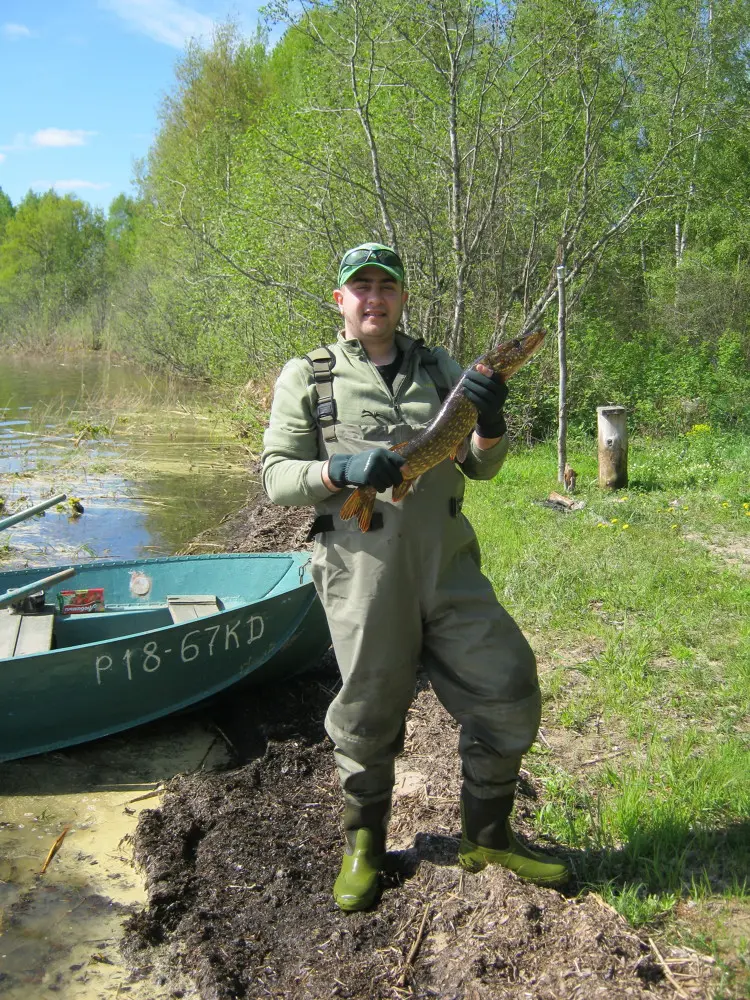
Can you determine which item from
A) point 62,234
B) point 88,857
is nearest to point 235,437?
point 88,857

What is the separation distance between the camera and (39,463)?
14359 mm

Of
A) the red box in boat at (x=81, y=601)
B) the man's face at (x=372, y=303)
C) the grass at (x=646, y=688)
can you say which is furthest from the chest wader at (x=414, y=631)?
the red box in boat at (x=81, y=601)

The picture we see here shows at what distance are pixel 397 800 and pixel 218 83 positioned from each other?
106 feet

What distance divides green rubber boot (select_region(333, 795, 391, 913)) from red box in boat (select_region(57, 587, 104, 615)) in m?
3.72

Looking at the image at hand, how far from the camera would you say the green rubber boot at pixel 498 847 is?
297 cm

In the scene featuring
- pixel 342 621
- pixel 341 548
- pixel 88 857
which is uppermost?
pixel 341 548

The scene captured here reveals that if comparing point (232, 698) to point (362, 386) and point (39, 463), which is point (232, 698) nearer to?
point (362, 386)

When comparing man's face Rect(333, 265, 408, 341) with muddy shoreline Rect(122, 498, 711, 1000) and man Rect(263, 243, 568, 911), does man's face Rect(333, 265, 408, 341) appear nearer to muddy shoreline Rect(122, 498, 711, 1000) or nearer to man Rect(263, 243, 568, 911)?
man Rect(263, 243, 568, 911)

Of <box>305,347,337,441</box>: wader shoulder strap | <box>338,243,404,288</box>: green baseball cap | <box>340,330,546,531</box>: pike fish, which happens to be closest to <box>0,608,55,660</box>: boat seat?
<box>305,347,337,441</box>: wader shoulder strap

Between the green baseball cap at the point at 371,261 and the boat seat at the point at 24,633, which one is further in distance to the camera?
the boat seat at the point at 24,633

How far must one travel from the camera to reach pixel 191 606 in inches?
245

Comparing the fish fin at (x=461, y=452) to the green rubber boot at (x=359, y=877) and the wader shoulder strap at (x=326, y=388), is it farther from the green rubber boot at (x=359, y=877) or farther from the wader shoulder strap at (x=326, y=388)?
the green rubber boot at (x=359, y=877)

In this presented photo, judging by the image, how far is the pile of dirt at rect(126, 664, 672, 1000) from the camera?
8.45ft

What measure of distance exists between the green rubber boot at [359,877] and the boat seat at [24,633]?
303 cm
